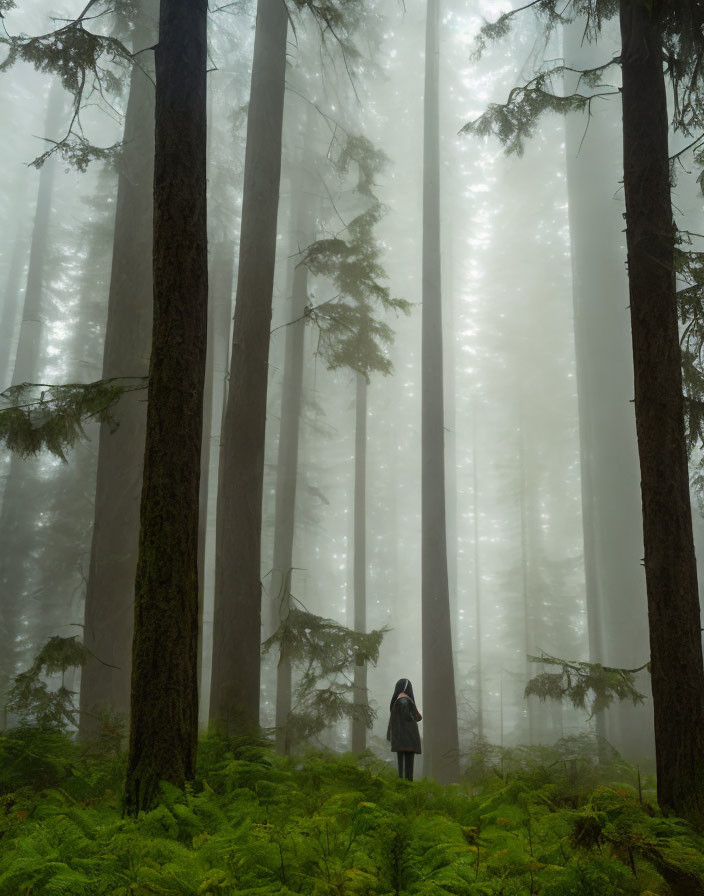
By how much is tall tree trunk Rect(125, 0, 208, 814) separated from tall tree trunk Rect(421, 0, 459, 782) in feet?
23.9

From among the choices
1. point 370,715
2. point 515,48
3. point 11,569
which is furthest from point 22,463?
point 515,48

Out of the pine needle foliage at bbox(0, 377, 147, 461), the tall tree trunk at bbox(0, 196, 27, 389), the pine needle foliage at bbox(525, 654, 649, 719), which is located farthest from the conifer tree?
the tall tree trunk at bbox(0, 196, 27, 389)

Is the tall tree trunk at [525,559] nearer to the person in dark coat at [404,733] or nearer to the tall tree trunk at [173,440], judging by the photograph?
the person in dark coat at [404,733]

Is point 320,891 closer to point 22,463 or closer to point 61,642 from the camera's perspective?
point 61,642

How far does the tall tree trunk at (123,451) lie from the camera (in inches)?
332

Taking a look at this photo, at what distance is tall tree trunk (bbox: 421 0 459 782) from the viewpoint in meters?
11.0

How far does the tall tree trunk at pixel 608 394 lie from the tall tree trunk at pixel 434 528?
13.1ft

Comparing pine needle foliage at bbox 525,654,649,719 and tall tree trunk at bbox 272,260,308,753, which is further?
tall tree trunk at bbox 272,260,308,753

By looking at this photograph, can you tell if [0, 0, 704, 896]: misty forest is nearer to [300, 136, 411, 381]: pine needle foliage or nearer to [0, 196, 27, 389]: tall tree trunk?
[300, 136, 411, 381]: pine needle foliage

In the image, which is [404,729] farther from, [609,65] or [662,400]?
[609,65]

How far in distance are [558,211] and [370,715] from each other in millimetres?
26956

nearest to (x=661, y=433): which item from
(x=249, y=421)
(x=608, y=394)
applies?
(x=249, y=421)

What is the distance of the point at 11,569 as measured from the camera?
19547 millimetres

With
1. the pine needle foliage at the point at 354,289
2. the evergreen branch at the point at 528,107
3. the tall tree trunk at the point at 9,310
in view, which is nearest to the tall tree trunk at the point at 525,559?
the pine needle foliage at the point at 354,289
